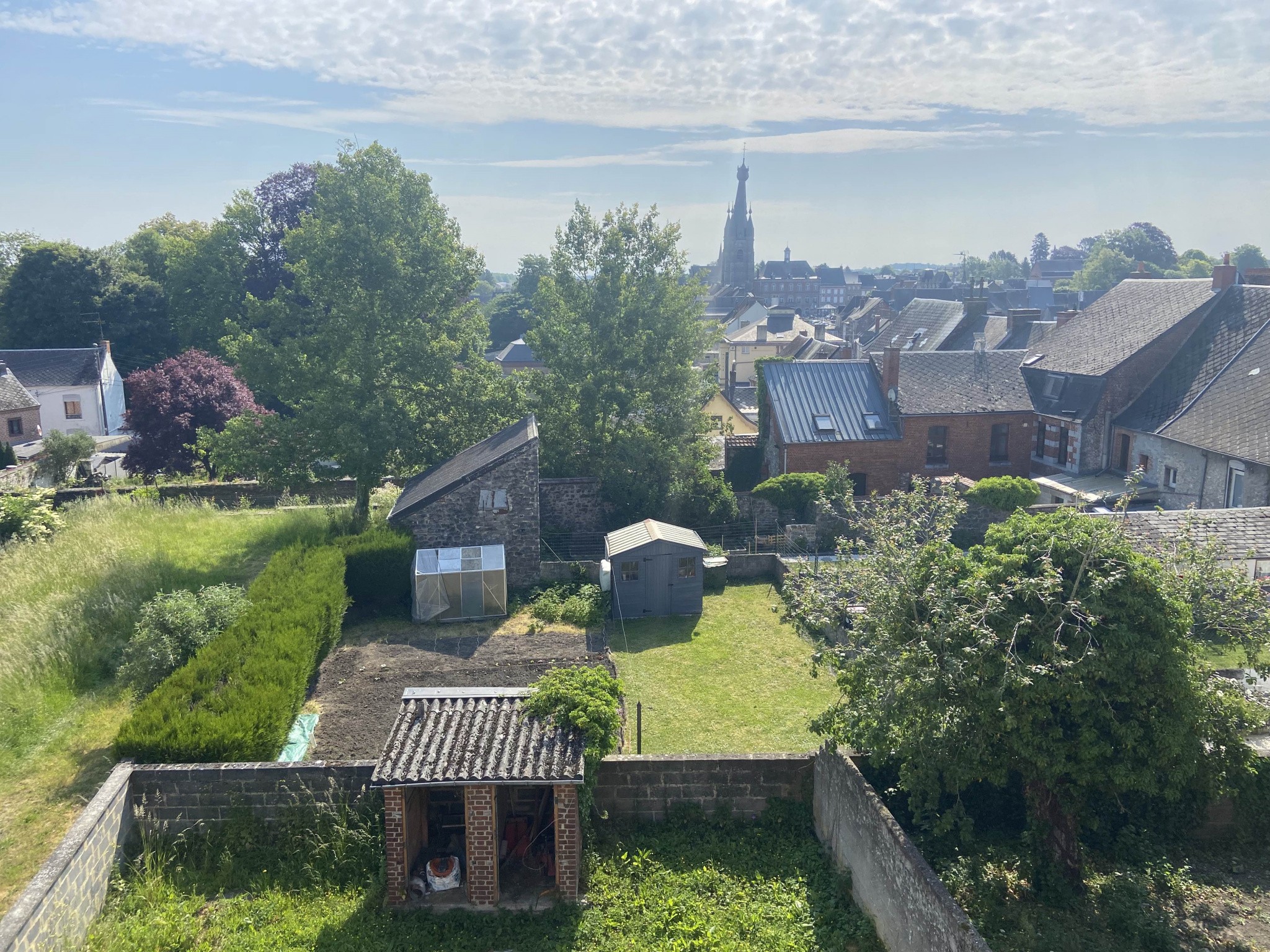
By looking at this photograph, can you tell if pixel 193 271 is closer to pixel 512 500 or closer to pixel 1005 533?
pixel 512 500

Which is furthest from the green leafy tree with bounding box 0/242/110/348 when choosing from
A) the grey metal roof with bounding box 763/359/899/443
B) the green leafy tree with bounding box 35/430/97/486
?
the grey metal roof with bounding box 763/359/899/443

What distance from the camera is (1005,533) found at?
9.96m

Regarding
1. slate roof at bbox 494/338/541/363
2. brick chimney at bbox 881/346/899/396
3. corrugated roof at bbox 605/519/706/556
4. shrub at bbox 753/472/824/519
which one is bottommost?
corrugated roof at bbox 605/519/706/556

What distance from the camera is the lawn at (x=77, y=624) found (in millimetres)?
11516

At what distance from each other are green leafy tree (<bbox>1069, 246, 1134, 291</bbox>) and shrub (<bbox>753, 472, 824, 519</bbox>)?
296 feet

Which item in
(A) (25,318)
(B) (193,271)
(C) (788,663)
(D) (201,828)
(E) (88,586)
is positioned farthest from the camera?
(A) (25,318)

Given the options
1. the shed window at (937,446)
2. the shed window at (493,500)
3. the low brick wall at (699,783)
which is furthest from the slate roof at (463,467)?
the shed window at (937,446)

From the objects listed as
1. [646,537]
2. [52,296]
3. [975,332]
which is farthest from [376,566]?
[52,296]

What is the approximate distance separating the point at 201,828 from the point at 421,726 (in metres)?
3.43

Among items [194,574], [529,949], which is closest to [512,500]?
[194,574]

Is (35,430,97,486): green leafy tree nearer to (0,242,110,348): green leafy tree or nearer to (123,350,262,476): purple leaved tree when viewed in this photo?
(123,350,262,476): purple leaved tree

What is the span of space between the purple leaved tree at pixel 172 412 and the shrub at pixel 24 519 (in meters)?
10.3

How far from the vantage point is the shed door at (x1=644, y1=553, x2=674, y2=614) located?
70.7 ft

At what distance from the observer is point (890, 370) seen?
31516 mm
